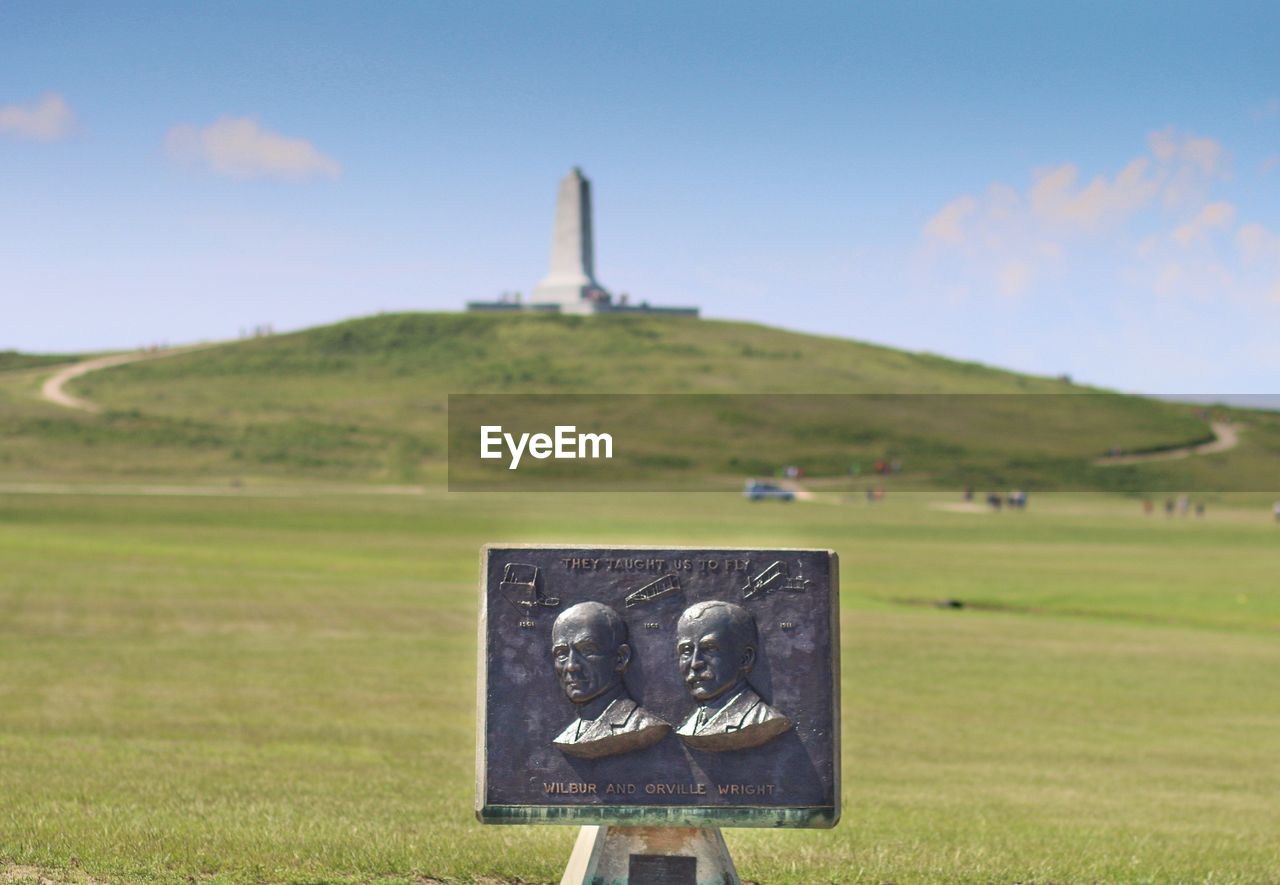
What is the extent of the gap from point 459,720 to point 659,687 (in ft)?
41.9

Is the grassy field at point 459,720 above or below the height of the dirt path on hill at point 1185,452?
below

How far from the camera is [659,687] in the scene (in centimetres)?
866

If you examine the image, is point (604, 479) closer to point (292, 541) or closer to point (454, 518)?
point (454, 518)

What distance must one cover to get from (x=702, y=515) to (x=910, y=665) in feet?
169

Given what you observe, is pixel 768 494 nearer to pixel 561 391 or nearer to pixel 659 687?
pixel 561 391

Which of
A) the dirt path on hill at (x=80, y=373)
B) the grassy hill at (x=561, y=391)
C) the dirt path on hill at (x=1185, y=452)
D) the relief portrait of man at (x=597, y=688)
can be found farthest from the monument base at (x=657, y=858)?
the dirt path on hill at (x=80, y=373)

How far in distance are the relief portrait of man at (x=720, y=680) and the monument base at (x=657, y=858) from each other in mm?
623

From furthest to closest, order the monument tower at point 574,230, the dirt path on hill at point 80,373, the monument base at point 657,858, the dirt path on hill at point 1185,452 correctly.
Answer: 1. the monument tower at point 574,230
2. the dirt path on hill at point 80,373
3. the dirt path on hill at point 1185,452
4. the monument base at point 657,858

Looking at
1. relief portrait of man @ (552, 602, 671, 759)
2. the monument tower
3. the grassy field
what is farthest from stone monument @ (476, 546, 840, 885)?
the monument tower

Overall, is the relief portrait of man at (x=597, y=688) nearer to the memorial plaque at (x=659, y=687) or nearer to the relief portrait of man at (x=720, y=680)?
the memorial plaque at (x=659, y=687)

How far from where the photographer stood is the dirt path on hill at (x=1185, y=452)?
134500 millimetres

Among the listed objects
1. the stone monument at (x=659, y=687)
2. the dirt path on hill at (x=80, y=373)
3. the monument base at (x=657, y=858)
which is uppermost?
the dirt path on hill at (x=80, y=373)

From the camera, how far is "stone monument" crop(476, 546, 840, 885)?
28.1 feet

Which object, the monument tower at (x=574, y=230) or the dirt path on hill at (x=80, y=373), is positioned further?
the monument tower at (x=574, y=230)
